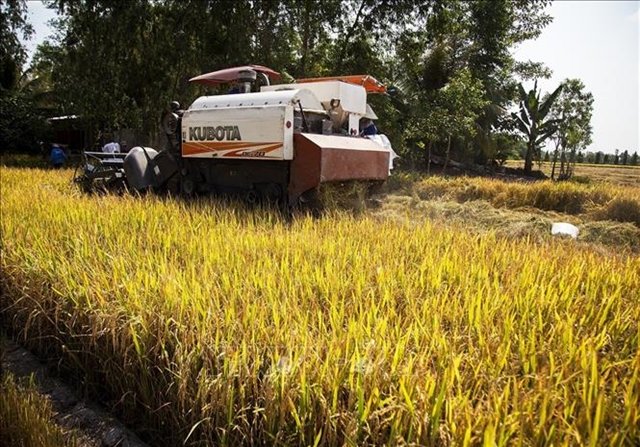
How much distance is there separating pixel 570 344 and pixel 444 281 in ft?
3.21

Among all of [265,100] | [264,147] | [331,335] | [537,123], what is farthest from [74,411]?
[537,123]

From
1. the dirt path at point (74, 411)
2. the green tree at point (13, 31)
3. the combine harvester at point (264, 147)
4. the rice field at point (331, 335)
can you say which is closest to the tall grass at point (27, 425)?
the dirt path at point (74, 411)

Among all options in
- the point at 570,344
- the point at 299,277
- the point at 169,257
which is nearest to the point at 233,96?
the point at 169,257

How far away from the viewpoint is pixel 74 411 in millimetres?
2037

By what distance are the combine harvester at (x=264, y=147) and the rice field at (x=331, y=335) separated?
1.54 metres

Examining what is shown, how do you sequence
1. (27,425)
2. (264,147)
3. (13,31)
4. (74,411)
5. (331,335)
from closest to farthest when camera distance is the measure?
Result: (27,425)
(331,335)
(74,411)
(264,147)
(13,31)

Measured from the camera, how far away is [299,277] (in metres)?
2.57

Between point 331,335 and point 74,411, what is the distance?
3.90 feet

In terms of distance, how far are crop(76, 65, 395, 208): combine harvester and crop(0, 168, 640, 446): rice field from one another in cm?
154

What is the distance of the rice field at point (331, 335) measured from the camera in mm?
1428

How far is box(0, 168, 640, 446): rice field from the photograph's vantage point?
1428 millimetres

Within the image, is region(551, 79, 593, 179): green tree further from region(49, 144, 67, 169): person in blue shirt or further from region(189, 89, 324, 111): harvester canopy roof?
region(49, 144, 67, 169): person in blue shirt

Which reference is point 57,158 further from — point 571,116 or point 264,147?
point 571,116

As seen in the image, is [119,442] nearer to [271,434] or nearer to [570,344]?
[271,434]
